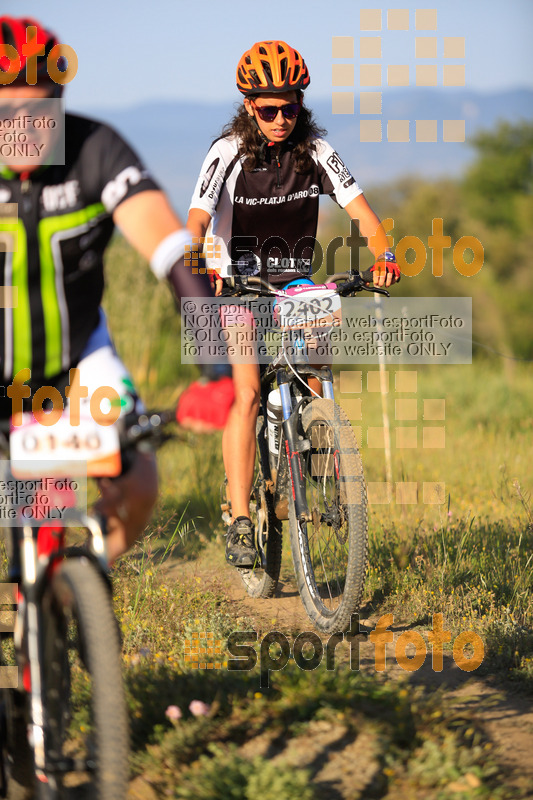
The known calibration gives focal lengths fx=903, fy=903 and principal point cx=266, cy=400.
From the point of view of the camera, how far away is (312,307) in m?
4.36

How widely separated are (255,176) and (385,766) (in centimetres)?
324

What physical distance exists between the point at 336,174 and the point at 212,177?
0.69 meters

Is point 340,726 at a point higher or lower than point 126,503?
lower

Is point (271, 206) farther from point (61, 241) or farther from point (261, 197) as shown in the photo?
point (61, 241)

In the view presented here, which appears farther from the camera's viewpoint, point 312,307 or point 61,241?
point 312,307

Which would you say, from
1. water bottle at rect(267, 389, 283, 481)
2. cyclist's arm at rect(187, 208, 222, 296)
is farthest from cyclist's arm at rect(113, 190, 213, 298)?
water bottle at rect(267, 389, 283, 481)

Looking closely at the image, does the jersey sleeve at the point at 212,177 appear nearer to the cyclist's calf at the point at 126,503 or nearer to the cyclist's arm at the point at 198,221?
the cyclist's arm at the point at 198,221

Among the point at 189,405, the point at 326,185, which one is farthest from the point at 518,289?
the point at 189,405

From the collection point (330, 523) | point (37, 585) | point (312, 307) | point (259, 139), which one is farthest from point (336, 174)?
point (37, 585)

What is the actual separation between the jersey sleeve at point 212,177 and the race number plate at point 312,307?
78 cm

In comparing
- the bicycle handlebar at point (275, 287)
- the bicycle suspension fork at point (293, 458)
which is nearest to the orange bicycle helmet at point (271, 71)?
the bicycle handlebar at point (275, 287)

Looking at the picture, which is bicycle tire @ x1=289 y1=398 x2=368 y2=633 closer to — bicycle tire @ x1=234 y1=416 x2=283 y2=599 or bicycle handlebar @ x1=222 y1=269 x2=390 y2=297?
bicycle tire @ x1=234 y1=416 x2=283 y2=599

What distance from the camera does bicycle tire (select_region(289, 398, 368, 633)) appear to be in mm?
4027

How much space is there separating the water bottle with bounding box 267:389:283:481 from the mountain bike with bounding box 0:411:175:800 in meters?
2.06
